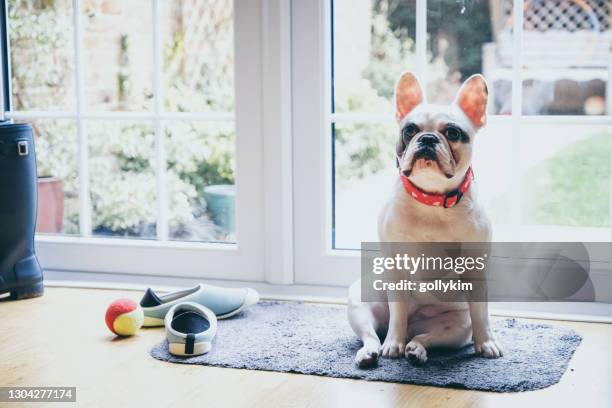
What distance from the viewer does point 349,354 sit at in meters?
2.16

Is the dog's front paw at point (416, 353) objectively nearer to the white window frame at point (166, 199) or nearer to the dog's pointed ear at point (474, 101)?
the dog's pointed ear at point (474, 101)

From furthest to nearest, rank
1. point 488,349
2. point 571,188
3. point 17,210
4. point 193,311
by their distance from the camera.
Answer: point 17,210
point 571,188
point 193,311
point 488,349

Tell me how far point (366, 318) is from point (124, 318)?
603mm

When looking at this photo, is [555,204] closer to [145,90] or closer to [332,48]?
[332,48]

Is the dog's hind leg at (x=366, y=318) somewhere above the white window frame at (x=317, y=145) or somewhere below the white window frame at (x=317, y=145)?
below

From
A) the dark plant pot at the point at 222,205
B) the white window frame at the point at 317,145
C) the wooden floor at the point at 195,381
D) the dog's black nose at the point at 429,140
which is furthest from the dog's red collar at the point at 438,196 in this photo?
the dark plant pot at the point at 222,205

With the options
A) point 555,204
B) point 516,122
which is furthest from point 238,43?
point 555,204

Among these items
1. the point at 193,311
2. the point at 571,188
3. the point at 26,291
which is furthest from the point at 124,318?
the point at 571,188

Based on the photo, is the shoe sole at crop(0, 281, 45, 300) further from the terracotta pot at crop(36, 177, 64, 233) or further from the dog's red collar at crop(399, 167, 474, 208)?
the dog's red collar at crop(399, 167, 474, 208)

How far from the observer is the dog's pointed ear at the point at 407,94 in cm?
213

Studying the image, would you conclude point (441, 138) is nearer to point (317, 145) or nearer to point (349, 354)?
point (349, 354)

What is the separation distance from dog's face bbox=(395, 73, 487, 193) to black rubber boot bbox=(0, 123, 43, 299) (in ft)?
3.87

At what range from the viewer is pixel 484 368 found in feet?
6.68

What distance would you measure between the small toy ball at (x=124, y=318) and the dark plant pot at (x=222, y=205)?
2.07 ft
